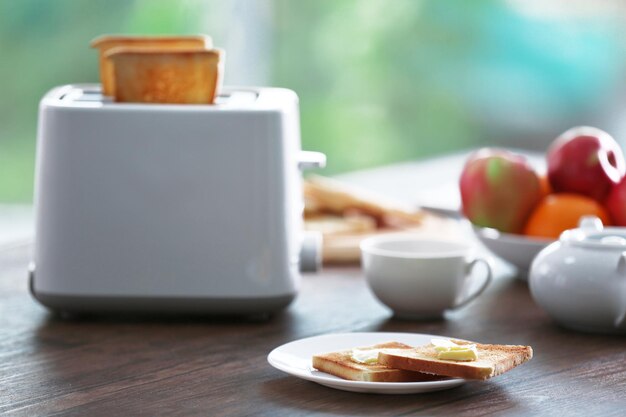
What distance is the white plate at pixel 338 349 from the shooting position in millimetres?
777

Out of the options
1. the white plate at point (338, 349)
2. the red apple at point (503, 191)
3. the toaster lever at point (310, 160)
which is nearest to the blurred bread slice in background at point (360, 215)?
the red apple at point (503, 191)

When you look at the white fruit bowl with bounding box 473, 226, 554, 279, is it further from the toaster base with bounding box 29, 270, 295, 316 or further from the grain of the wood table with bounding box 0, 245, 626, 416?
the toaster base with bounding box 29, 270, 295, 316

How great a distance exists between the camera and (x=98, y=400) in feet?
2.59

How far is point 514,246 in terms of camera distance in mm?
1199

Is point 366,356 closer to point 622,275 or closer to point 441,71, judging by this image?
point 622,275

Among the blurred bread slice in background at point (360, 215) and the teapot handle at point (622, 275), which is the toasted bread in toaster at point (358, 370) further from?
the blurred bread slice in background at point (360, 215)

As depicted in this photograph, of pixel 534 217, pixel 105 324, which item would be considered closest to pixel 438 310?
pixel 534 217

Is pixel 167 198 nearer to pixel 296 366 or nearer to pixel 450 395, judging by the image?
pixel 296 366

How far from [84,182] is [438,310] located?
39 cm

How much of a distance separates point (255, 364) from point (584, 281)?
34 centimetres

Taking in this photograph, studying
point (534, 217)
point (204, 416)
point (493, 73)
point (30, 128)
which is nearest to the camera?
point (204, 416)

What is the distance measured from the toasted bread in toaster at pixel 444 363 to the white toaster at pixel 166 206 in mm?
255

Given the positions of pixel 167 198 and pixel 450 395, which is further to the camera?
pixel 167 198

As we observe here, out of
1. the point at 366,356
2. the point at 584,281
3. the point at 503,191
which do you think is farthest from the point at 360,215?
the point at 366,356
